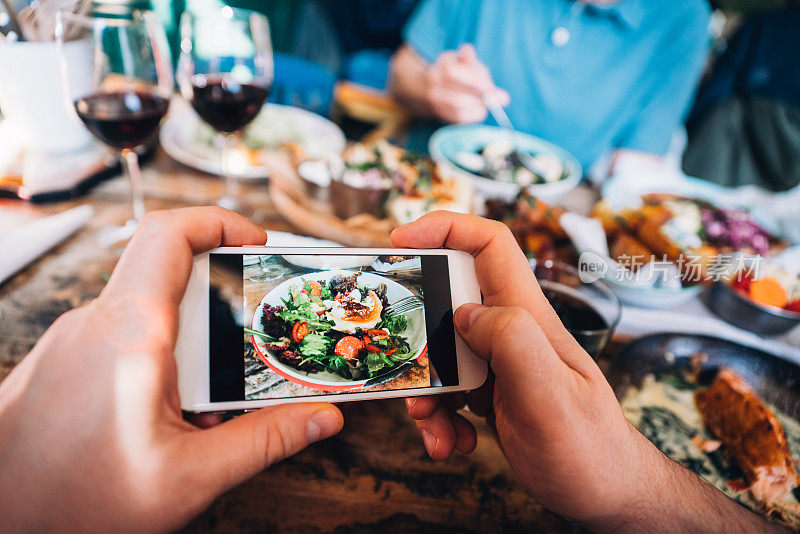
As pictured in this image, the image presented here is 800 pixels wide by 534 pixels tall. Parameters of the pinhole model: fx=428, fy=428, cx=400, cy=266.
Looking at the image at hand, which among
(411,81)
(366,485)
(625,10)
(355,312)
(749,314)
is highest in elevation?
(625,10)

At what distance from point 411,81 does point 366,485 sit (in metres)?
1.86

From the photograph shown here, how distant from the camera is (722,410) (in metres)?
0.78

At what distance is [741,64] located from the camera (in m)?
2.58

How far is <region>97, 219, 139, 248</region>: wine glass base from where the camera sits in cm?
98

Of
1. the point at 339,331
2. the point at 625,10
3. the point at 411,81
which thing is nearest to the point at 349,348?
the point at 339,331

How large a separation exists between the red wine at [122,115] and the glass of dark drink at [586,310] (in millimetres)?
895

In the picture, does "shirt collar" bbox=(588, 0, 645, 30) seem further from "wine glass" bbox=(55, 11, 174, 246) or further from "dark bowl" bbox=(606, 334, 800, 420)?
"wine glass" bbox=(55, 11, 174, 246)

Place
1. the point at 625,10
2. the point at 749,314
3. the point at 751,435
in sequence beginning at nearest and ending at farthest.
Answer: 1. the point at 751,435
2. the point at 749,314
3. the point at 625,10

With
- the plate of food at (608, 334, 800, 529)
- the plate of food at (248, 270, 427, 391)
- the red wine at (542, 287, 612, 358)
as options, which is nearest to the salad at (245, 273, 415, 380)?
Result: the plate of food at (248, 270, 427, 391)

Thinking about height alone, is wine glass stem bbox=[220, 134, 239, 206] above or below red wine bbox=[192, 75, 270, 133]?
below

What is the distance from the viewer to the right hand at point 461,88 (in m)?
1.64

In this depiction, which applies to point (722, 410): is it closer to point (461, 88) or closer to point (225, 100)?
point (225, 100)

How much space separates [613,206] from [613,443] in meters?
0.92

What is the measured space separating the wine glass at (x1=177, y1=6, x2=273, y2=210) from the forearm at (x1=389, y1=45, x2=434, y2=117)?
0.98 meters
